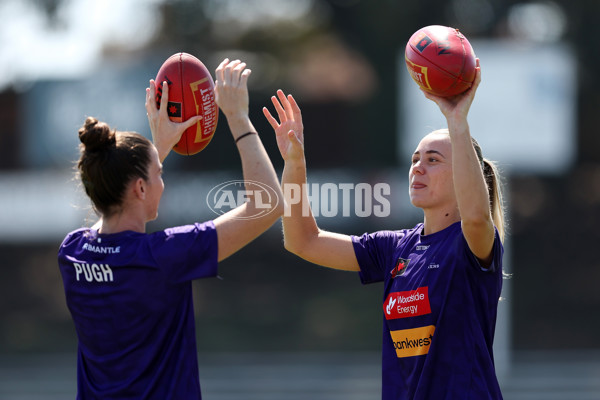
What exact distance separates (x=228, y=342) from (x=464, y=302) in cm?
1287

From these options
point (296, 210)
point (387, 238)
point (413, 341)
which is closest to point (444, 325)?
point (413, 341)

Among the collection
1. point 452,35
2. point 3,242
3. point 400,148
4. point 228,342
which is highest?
point 452,35

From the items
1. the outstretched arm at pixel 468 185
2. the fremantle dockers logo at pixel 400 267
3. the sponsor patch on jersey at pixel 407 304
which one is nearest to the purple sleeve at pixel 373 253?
the fremantle dockers logo at pixel 400 267

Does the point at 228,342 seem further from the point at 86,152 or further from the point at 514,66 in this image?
the point at 86,152

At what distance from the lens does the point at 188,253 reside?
119 inches

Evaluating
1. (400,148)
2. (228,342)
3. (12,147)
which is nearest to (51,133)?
(12,147)

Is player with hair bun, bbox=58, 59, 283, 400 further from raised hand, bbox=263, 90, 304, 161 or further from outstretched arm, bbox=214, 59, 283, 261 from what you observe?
raised hand, bbox=263, 90, 304, 161

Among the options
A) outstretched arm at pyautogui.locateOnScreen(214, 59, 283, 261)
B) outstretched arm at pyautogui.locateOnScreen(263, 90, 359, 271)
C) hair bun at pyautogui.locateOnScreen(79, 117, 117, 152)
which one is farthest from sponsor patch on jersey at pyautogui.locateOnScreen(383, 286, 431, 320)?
hair bun at pyautogui.locateOnScreen(79, 117, 117, 152)

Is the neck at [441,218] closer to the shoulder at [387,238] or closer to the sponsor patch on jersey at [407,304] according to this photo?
the shoulder at [387,238]

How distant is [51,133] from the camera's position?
53.9ft

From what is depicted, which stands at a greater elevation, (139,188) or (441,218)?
(139,188)

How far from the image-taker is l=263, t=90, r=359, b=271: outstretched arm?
3.75 meters

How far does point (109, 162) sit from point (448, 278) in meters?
1.33

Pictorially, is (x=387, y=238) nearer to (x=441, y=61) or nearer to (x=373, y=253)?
(x=373, y=253)
